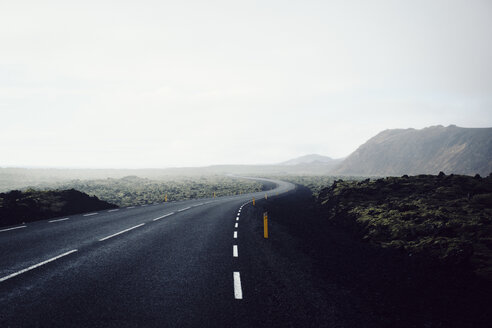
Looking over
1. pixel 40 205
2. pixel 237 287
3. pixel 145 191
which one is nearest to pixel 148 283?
pixel 237 287

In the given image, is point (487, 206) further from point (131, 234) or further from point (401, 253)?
point (131, 234)

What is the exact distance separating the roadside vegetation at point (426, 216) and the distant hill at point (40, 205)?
1695 cm

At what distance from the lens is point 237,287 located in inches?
222

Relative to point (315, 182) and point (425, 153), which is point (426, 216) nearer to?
point (315, 182)

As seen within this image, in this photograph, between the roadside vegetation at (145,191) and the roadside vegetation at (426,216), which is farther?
the roadside vegetation at (145,191)

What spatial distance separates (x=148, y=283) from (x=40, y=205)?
14.2 meters

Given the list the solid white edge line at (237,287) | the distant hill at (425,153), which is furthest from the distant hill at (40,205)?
the distant hill at (425,153)

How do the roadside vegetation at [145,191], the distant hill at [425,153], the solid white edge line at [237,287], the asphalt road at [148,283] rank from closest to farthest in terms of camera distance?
the asphalt road at [148,283], the solid white edge line at [237,287], the roadside vegetation at [145,191], the distant hill at [425,153]

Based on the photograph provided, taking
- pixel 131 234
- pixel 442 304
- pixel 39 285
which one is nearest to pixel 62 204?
pixel 131 234

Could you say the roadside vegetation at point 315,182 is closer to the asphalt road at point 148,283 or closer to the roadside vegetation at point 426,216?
the roadside vegetation at point 426,216

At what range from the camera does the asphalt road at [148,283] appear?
14.3 feet

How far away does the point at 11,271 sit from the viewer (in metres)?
6.12

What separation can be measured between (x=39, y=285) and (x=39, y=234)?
6.09 metres

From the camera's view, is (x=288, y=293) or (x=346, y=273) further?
(x=346, y=273)
